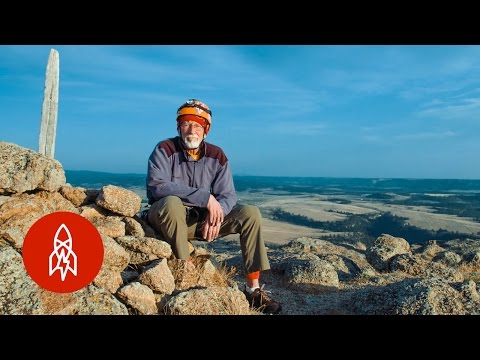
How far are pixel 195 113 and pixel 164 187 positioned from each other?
1.04 m

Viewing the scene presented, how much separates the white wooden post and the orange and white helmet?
4.62 m

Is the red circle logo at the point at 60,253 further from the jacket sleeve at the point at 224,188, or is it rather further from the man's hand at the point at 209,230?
the jacket sleeve at the point at 224,188

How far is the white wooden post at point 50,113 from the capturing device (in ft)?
30.3

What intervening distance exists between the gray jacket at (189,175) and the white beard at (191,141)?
112mm

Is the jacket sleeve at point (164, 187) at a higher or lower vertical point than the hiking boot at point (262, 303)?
higher

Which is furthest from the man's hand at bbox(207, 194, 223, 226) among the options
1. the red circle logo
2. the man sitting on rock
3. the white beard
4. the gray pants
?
the red circle logo

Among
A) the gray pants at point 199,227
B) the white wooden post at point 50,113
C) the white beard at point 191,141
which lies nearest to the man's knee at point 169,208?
the gray pants at point 199,227

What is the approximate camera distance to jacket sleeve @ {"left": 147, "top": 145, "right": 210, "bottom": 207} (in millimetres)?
5520

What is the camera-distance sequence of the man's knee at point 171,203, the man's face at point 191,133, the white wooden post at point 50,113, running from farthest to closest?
1. the white wooden post at point 50,113
2. the man's face at point 191,133
3. the man's knee at point 171,203

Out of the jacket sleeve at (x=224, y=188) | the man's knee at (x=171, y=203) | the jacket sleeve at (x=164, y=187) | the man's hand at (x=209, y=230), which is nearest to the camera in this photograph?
the man's knee at (x=171, y=203)

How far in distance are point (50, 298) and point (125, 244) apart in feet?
5.46

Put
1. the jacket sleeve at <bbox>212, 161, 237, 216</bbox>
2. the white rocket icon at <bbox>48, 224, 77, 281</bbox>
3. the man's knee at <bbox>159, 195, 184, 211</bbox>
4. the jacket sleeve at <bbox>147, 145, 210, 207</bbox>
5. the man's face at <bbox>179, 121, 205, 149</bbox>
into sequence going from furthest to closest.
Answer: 1. the jacket sleeve at <bbox>212, 161, 237, 216</bbox>
2. the man's face at <bbox>179, 121, 205, 149</bbox>
3. the jacket sleeve at <bbox>147, 145, 210, 207</bbox>
4. the man's knee at <bbox>159, 195, 184, 211</bbox>
5. the white rocket icon at <bbox>48, 224, 77, 281</bbox>

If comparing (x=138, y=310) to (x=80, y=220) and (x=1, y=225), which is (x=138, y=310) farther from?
(x=1, y=225)

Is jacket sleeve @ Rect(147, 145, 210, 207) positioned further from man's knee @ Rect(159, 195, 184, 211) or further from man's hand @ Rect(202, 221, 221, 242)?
man's hand @ Rect(202, 221, 221, 242)
